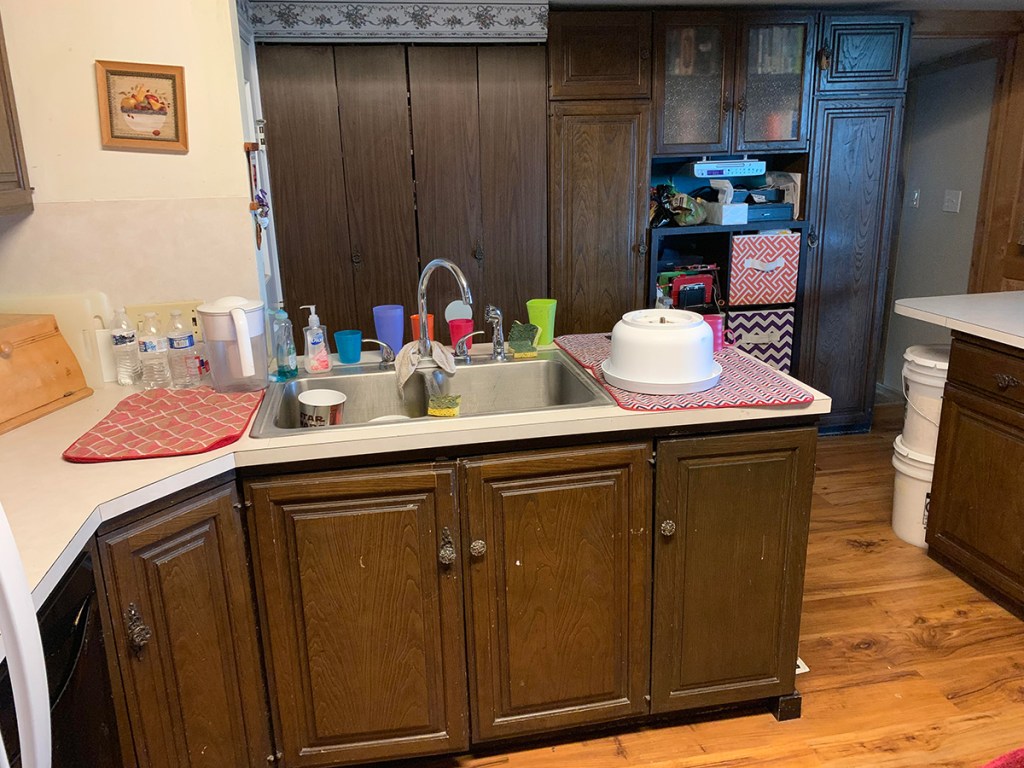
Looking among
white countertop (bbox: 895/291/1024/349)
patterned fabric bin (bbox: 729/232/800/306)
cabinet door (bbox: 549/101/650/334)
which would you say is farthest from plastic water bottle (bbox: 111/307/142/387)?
patterned fabric bin (bbox: 729/232/800/306)

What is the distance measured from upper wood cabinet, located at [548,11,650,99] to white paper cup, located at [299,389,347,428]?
1987 millimetres

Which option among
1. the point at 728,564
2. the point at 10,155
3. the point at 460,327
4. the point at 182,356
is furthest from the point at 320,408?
the point at 728,564

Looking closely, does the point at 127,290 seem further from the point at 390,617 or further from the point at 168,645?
the point at 390,617

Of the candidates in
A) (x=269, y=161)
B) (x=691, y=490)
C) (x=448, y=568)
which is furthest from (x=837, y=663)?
(x=269, y=161)

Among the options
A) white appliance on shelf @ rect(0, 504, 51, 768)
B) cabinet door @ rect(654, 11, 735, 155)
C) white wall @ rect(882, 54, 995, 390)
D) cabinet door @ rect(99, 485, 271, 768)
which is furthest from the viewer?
white wall @ rect(882, 54, 995, 390)

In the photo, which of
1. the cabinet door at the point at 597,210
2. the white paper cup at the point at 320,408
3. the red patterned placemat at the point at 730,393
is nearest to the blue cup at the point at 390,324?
the white paper cup at the point at 320,408

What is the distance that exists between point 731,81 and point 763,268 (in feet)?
2.77

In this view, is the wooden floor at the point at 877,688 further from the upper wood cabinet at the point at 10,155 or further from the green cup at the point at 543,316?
Result: the upper wood cabinet at the point at 10,155

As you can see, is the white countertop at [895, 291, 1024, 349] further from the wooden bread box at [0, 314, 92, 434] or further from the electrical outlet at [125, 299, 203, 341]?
the wooden bread box at [0, 314, 92, 434]

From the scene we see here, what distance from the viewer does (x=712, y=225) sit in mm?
3502

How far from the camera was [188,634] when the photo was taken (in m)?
1.45

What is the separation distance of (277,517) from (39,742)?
834 millimetres

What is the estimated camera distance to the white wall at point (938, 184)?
12.4ft

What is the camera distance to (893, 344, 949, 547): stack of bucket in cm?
257
